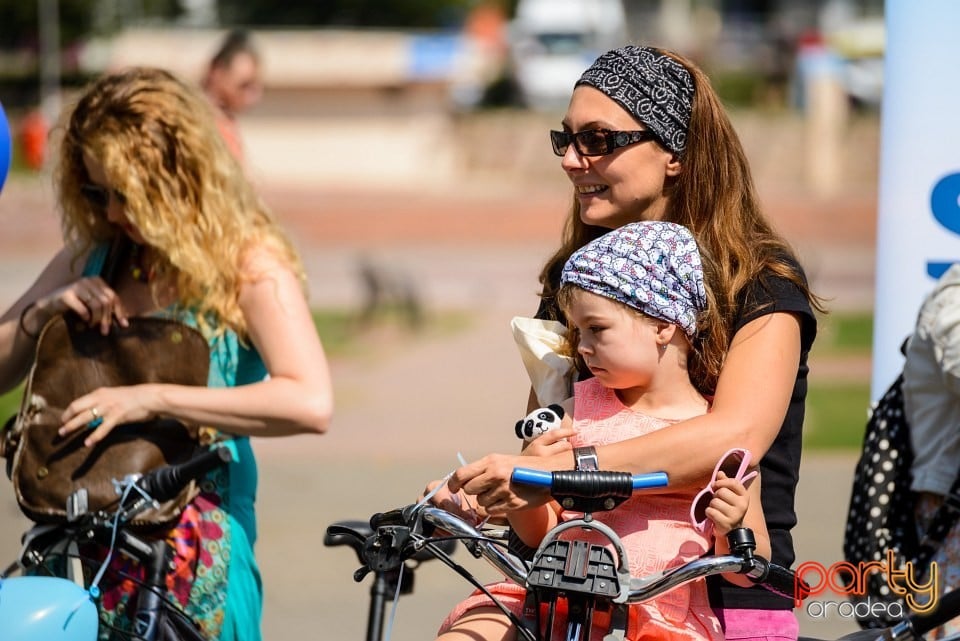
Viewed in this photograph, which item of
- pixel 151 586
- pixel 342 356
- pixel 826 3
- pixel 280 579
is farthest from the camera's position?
pixel 826 3

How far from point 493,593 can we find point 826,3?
5813 centimetres

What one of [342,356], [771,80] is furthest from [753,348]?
[771,80]

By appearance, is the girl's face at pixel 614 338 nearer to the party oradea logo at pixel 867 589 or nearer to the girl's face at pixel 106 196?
the party oradea logo at pixel 867 589

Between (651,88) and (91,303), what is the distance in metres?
1.49

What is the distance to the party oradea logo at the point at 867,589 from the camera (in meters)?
2.74

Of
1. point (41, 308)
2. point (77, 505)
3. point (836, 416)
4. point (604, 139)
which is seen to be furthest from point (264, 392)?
point (836, 416)

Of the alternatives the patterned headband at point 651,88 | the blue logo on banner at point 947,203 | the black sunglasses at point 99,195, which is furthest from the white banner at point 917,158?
the black sunglasses at point 99,195

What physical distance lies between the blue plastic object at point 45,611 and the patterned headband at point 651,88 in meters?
1.51

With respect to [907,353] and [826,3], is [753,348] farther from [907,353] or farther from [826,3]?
[826,3]

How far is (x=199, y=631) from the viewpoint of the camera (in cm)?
310

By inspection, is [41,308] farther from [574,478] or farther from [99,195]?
[574,478]

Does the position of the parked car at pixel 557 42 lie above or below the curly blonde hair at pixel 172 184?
above

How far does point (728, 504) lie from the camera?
2271mm

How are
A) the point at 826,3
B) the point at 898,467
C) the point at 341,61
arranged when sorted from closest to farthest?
the point at 898,467 → the point at 341,61 → the point at 826,3
